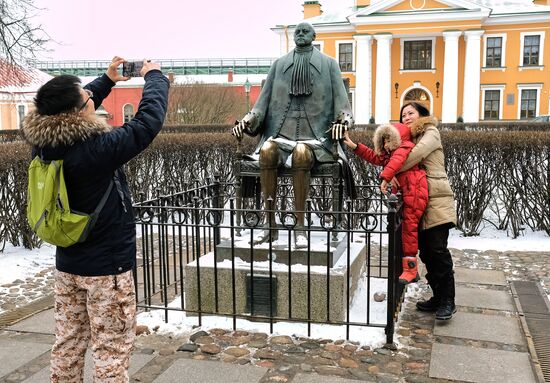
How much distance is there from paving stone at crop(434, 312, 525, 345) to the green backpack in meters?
3.07

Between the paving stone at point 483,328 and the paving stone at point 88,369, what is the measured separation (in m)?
2.32

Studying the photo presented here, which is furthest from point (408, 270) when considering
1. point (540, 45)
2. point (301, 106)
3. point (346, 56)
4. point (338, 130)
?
point (540, 45)

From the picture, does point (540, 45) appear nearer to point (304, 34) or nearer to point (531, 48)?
point (531, 48)

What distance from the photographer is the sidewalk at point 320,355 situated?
385cm

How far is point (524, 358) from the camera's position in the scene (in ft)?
13.5

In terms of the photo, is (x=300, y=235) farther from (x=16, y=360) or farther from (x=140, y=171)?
(x=140, y=171)

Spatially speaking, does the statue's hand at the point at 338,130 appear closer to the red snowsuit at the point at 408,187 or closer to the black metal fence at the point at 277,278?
the red snowsuit at the point at 408,187

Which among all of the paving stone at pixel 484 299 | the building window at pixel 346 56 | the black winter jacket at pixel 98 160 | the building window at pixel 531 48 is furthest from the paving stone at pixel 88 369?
the building window at pixel 531 48

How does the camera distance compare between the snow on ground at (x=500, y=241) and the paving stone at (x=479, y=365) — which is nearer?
the paving stone at (x=479, y=365)

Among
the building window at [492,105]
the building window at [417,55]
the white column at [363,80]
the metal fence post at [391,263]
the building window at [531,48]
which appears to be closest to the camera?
the metal fence post at [391,263]

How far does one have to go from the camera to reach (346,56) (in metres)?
39.8

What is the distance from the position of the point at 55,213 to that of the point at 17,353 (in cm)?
207

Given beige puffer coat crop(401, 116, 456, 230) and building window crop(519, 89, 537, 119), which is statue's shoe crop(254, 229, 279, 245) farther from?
building window crop(519, 89, 537, 119)

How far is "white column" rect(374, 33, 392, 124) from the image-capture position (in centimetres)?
3766
